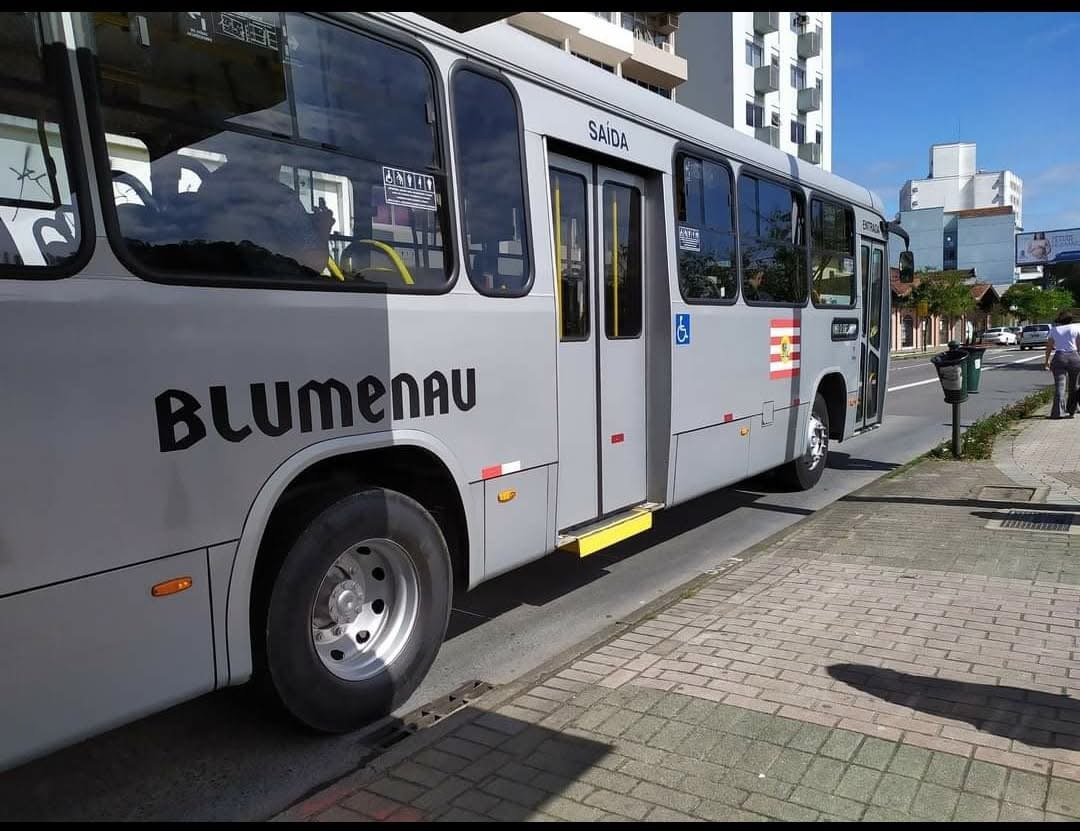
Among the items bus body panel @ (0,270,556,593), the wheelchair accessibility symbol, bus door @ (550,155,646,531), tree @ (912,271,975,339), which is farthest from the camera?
tree @ (912,271,975,339)

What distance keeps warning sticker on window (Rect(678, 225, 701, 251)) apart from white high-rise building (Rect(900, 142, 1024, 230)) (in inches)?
5857

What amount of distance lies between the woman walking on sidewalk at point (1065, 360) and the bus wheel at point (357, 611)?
45.8ft

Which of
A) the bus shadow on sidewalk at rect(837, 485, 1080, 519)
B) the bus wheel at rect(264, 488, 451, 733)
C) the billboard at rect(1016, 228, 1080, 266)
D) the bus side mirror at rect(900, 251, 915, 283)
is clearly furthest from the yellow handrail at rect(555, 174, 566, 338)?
the billboard at rect(1016, 228, 1080, 266)

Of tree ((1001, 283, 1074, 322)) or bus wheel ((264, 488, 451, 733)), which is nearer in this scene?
bus wheel ((264, 488, 451, 733))

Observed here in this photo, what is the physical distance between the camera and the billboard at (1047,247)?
291 feet

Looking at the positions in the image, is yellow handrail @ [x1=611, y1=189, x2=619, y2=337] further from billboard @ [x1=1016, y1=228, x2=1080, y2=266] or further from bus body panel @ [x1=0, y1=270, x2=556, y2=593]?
billboard @ [x1=1016, y1=228, x2=1080, y2=266]

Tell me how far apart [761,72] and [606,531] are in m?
54.9

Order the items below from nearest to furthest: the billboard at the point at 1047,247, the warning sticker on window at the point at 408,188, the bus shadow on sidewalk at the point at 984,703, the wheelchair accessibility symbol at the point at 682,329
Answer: the bus shadow on sidewalk at the point at 984,703 → the warning sticker on window at the point at 408,188 → the wheelchair accessibility symbol at the point at 682,329 → the billboard at the point at 1047,247

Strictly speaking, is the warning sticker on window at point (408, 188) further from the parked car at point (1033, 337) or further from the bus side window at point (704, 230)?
the parked car at point (1033, 337)

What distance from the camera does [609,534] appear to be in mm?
5277

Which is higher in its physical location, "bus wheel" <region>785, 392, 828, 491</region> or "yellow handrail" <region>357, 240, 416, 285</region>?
"yellow handrail" <region>357, 240, 416, 285</region>

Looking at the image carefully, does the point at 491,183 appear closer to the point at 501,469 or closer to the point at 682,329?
the point at 501,469

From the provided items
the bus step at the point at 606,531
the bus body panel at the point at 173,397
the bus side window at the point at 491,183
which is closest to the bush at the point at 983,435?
the bus step at the point at 606,531

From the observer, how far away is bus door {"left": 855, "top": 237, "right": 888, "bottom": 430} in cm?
986
